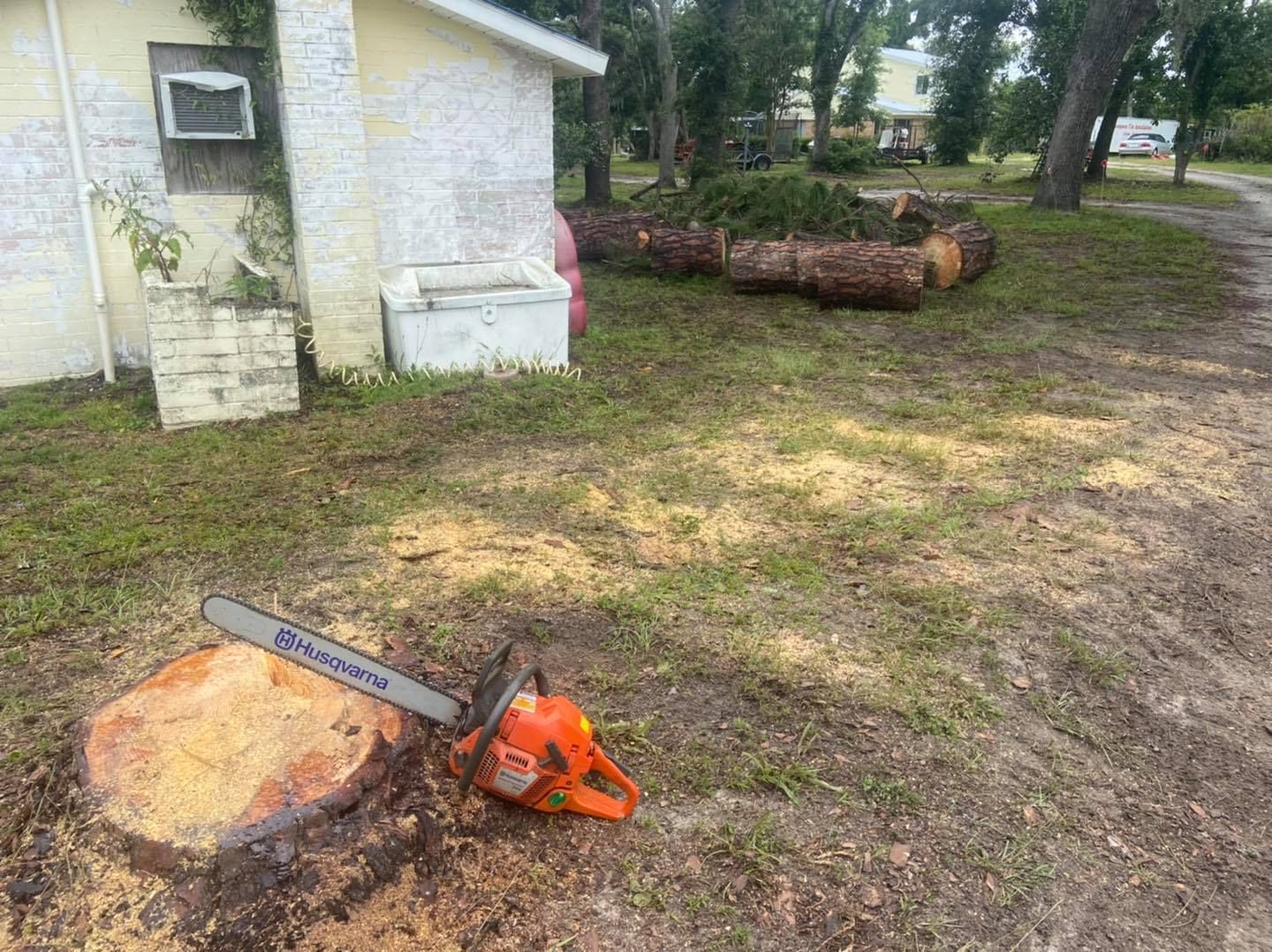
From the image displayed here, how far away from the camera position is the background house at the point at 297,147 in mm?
6078

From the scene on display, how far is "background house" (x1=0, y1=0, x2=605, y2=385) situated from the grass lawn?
0.68 metres

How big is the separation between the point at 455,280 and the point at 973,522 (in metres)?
4.88

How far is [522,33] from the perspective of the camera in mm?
7164

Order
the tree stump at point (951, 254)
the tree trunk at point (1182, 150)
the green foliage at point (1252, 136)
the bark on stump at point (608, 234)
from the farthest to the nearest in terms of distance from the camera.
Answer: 1. the green foliage at point (1252, 136)
2. the tree trunk at point (1182, 150)
3. the bark on stump at point (608, 234)
4. the tree stump at point (951, 254)

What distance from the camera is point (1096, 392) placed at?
6867 mm

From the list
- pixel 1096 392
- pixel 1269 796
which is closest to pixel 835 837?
pixel 1269 796

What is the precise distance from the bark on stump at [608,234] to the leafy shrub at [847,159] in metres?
20.8

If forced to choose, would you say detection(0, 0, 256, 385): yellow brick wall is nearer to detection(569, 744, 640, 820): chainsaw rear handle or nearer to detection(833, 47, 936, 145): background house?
detection(569, 744, 640, 820): chainsaw rear handle

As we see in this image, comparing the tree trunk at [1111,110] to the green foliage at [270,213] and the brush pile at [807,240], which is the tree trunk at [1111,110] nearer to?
the brush pile at [807,240]

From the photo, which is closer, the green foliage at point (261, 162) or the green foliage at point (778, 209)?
the green foliage at point (261, 162)

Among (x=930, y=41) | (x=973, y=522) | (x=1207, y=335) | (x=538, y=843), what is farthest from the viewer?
(x=930, y=41)

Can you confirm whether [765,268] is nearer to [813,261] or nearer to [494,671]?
[813,261]

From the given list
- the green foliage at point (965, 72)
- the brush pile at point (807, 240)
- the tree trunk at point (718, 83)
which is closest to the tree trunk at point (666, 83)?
the tree trunk at point (718, 83)

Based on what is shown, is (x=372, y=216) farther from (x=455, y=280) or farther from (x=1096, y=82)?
(x=1096, y=82)
